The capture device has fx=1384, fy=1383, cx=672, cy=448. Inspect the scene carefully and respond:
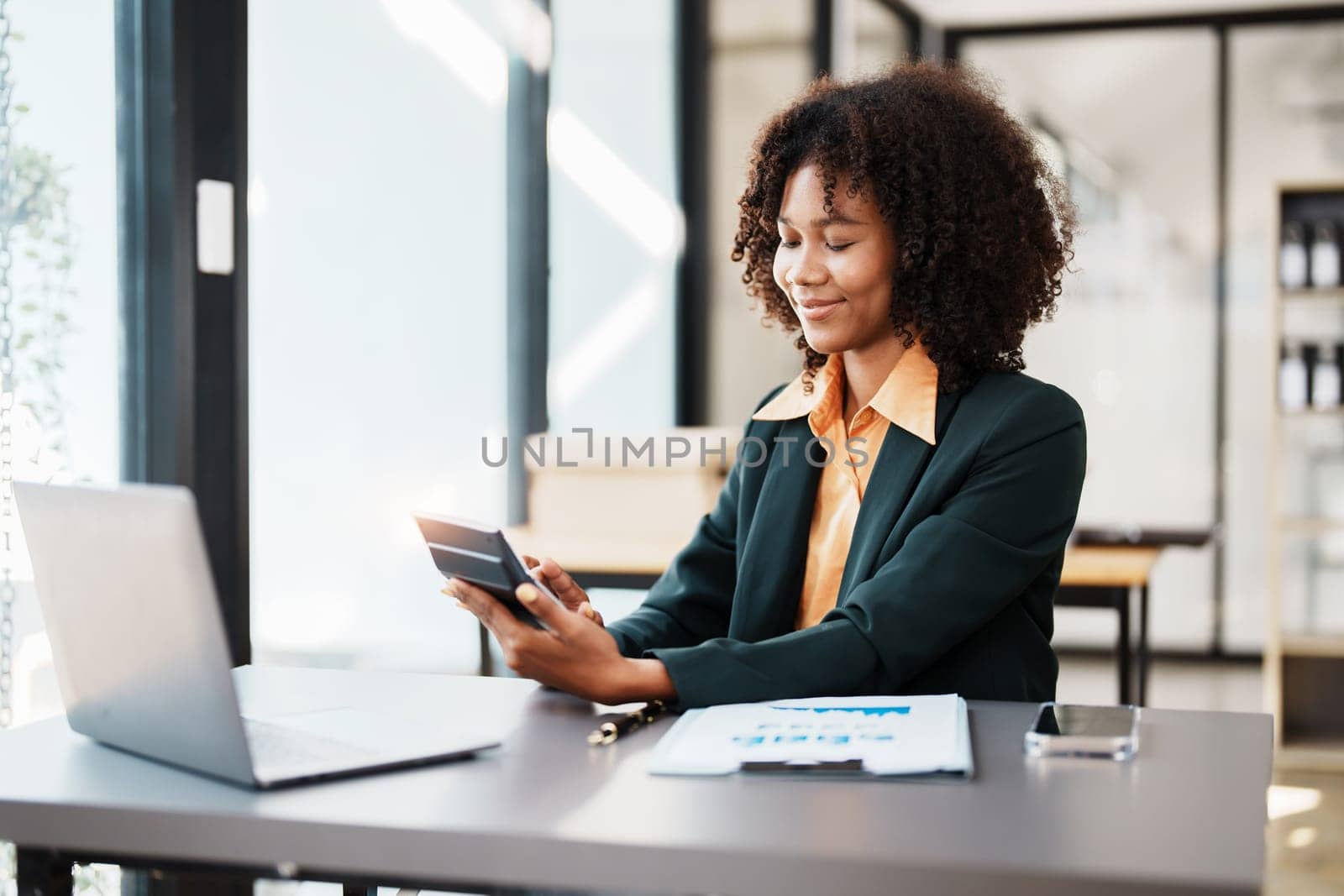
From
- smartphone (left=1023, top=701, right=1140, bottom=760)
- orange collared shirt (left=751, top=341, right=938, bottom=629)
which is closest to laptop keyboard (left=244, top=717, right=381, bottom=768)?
smartphone (left=1023, top=701, right=1140, bottom=760)

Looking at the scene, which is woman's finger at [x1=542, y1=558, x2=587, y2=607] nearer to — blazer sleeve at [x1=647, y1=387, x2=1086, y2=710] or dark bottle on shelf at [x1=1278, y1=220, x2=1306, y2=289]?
blazer sleeve at [x1=647, y1=387, x2=1086, y2=710]

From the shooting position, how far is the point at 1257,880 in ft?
2.71

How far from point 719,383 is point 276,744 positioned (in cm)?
358

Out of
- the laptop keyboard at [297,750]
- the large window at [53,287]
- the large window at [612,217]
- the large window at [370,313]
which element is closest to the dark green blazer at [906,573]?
the laptop keyboard at [297,750]

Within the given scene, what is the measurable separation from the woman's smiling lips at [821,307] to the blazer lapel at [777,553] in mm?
161

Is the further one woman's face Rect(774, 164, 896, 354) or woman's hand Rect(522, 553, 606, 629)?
woman's face Rect(774, 164, 896, 354)

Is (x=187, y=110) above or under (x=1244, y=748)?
above

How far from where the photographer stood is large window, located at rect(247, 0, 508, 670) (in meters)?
2.43

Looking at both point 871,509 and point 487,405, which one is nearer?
point 871,509

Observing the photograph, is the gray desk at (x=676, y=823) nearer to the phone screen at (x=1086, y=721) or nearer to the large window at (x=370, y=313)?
the phone screen at (x=1086, y=721)

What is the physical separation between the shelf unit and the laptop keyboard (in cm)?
386

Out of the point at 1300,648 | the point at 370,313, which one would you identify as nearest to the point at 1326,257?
the point at 1300,648

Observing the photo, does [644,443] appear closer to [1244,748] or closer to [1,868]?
[1,868]

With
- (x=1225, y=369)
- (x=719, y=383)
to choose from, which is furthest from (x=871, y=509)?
(x=1225, y=369)
